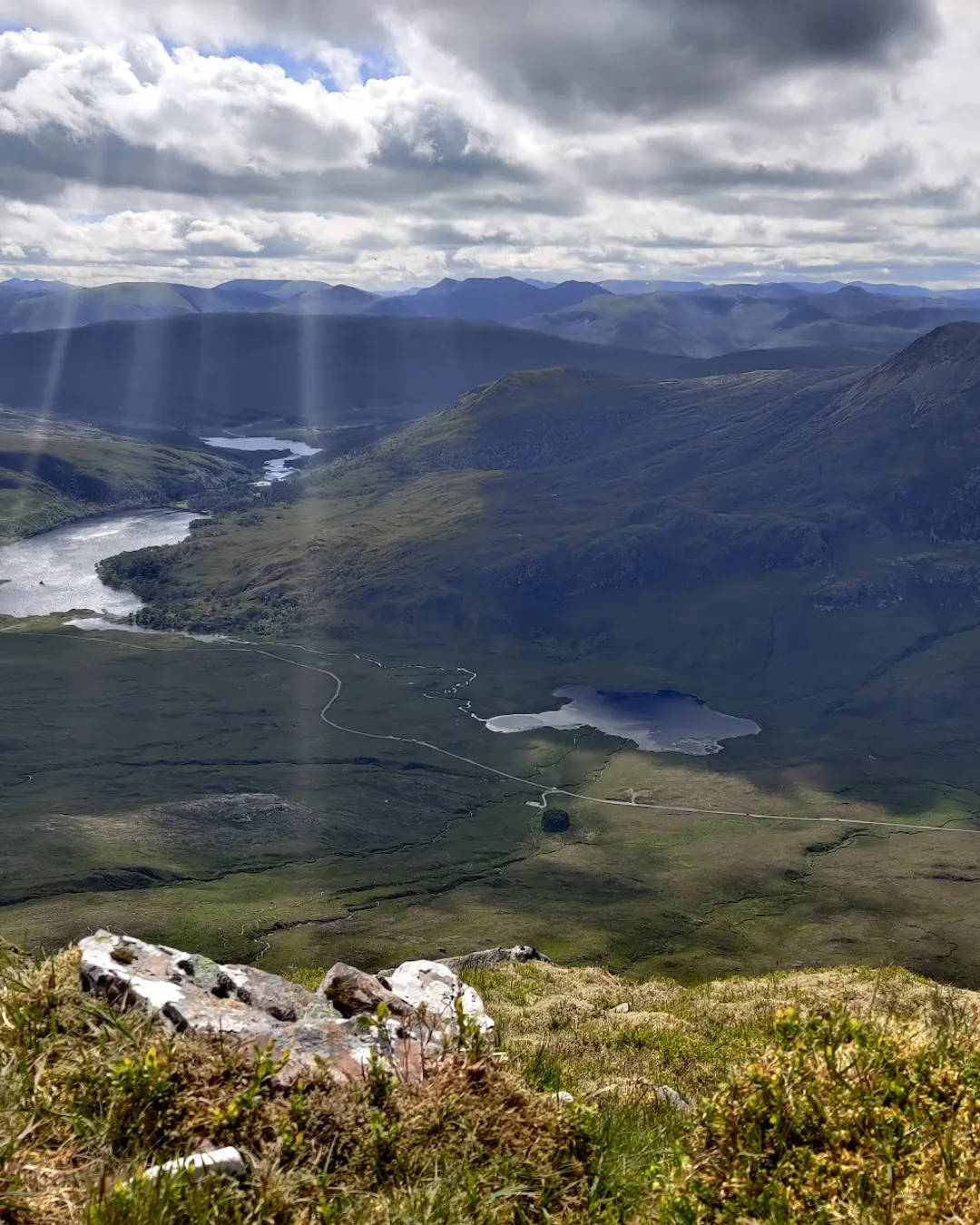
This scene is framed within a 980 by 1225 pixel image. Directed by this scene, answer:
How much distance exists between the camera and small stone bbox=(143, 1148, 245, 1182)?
8.31 metres

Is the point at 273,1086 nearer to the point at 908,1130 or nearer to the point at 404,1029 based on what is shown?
the point at 404,1029

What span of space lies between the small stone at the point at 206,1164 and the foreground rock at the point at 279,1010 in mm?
1054

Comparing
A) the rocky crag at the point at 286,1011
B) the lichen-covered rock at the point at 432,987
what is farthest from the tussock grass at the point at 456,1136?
the lichen-covered rock at the point at 432,987

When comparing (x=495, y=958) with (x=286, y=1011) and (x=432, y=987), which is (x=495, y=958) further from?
(x=286, y=1011)

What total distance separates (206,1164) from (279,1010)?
7.25 metres

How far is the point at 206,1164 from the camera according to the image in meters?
8.57

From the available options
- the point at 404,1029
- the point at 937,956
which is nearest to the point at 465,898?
the point at 937,956

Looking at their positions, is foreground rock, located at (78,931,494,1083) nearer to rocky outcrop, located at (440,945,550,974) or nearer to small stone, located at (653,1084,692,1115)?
small stone, located at (653,1084,692,1115)

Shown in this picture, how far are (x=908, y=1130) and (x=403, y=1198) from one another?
437cm

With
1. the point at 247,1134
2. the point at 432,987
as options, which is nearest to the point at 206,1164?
the point at 247,1134

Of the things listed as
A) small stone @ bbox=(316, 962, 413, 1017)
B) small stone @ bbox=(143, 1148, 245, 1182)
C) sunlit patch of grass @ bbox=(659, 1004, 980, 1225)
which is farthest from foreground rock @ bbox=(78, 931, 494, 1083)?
sunlit patch of grass @ bbox=(659, 1004, 980, 1225)

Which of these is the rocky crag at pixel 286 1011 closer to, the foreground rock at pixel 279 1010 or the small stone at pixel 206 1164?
the foreground rock at pixel 279 1010

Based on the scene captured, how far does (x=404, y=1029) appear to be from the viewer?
12344 mm

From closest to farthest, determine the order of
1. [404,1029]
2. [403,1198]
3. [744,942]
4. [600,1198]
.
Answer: [403,1198] < [600,1198] < [404,1029] < [744,942]
